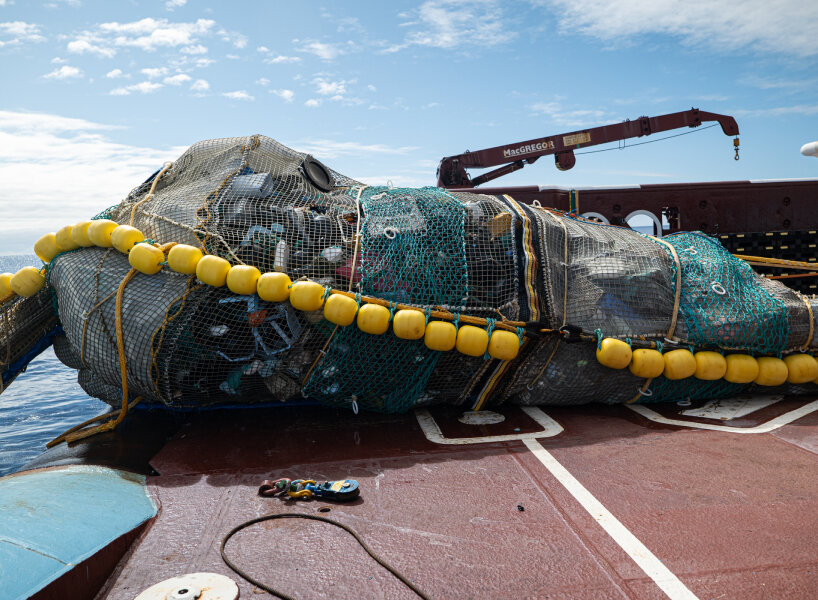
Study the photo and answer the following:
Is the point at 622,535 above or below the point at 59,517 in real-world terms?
below

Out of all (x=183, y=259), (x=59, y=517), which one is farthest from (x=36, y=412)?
(x=59, y=517)

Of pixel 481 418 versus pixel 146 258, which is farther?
pixel 481 418

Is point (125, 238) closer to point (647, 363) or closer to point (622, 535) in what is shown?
point (622, 535)

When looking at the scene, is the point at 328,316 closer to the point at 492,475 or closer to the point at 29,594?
the point at 492,475

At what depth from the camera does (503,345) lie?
146 inches

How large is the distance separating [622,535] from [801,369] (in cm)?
262

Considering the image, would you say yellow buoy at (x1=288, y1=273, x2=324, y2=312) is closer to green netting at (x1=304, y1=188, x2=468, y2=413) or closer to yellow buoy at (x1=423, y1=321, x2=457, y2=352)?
green netting at (x1=304, y1=188, x2=468, y2=413)

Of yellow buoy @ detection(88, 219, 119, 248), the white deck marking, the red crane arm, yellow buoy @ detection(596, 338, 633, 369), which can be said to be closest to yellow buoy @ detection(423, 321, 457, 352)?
yellow buoy @ detection(596, 338, 633, 369)

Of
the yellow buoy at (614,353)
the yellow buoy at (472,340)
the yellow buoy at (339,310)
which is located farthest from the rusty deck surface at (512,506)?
the yellow buoy at (339,310)

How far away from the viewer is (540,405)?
14.1ft

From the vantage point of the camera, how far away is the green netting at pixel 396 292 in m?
3.78

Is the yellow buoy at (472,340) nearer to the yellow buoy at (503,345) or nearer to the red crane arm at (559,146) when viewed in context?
the yellow buoy at (503,345)

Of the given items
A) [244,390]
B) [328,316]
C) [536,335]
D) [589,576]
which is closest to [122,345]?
[244,390]

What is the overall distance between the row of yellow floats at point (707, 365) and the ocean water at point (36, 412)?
179 inches
